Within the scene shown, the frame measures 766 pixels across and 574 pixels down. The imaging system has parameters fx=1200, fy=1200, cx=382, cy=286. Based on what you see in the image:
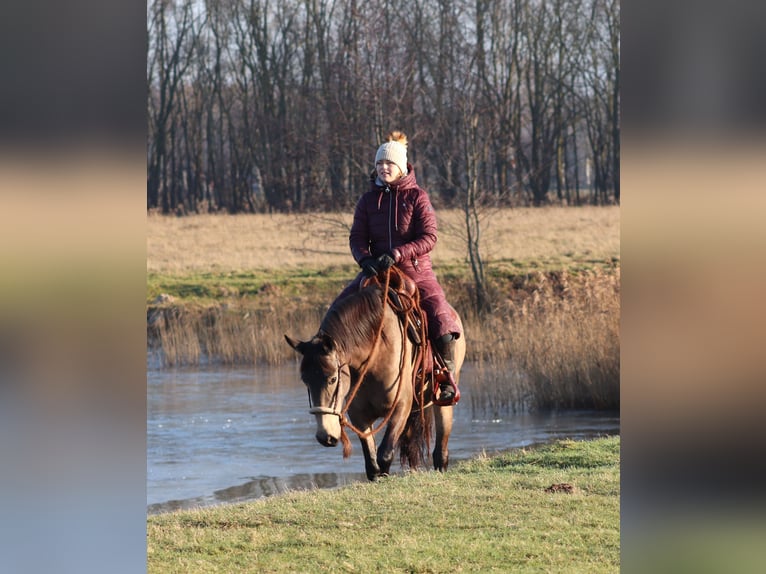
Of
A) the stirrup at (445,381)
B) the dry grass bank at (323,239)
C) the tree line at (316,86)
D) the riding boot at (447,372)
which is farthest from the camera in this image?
the tree line at (316,86)

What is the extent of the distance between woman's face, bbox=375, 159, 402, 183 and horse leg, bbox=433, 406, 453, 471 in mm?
2116

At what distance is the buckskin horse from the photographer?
676 cm

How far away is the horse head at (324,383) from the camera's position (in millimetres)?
6668

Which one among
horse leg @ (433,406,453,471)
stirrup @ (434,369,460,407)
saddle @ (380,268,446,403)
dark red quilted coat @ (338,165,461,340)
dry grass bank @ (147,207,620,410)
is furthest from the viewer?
dry grass bank @ (147,207,620,410)

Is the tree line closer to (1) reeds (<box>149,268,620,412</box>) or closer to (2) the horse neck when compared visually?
(1) reeds (<box>149,268,620,412</box>)

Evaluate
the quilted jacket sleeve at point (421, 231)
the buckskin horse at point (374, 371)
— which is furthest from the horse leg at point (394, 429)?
the quilted jacket sleeve at point (421, 231)

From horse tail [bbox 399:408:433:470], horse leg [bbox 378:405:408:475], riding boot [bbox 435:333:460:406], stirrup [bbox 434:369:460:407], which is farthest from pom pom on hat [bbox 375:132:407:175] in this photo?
horse tail [bbox 399:408:433:470]

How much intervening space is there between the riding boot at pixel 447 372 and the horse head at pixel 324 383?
1397 mm

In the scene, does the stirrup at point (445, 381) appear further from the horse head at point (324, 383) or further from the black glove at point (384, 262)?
the horse head at point (324, 383)

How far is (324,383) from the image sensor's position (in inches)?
265

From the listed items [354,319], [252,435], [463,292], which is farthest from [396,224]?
[463,292]
